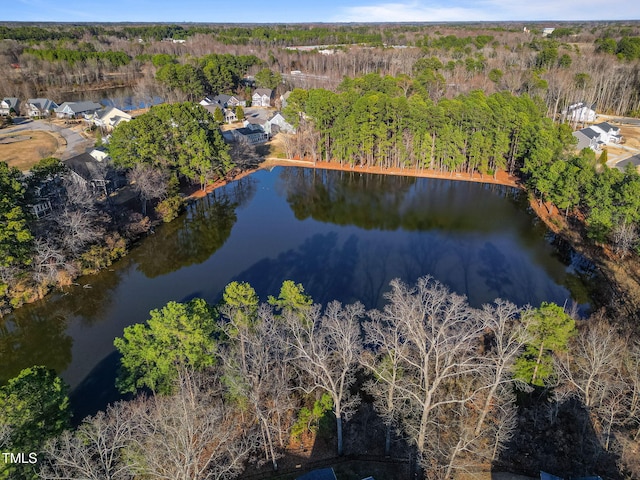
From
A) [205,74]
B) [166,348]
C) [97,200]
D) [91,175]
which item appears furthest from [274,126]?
[166,348]

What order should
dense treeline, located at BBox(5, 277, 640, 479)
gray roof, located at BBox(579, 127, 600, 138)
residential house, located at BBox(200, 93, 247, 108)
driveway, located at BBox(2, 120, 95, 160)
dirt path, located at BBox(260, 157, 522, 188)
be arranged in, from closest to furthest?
dense treeline, located at BBox(5, 277, 640, 479) → dirt path, located at BBox(260, 157, 522, 188) → gray roof, located at BBox(579, 127, 600, 138) → driveway, located at BBox(2, 120, 95, 160) → residential house, located at BBox(200, 93, 247, 108)

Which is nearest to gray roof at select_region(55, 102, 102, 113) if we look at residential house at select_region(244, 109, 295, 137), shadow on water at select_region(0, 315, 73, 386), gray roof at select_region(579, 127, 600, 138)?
residential house at select_region(244, 109, 295, 137)

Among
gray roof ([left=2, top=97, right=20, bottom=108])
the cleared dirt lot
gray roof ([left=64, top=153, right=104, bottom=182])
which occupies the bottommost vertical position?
the cleared dirt lot

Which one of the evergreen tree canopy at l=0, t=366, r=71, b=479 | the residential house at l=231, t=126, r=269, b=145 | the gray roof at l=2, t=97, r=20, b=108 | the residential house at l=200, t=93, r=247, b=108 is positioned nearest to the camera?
the evergreen tree canopy at l=0, t=366, r=71, b=479

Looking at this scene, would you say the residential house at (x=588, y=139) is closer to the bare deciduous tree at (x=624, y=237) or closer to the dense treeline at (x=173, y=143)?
the bare deciduous tree at (x=624, y=237)

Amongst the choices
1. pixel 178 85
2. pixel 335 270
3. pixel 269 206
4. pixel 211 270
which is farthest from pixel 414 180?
pixel 178 85

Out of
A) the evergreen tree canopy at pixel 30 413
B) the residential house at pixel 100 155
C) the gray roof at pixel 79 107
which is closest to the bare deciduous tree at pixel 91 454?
the evergreen tree canopy at pixel 30 413

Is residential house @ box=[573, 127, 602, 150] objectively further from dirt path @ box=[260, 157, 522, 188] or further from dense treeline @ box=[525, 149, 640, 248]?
→ dense treeline @ box=[525, 149, 640, 248]

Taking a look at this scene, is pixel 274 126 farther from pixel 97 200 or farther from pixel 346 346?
pixel 346 346
